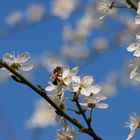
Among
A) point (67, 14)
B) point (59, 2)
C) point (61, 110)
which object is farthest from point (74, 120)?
point (59, 2)

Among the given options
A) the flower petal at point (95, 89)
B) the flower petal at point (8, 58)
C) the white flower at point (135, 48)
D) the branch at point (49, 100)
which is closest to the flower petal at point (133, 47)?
the white flower at point (135, 48)

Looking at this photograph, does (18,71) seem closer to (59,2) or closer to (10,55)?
(10,55)

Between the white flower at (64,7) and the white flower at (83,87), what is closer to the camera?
the white flower at (83,87)

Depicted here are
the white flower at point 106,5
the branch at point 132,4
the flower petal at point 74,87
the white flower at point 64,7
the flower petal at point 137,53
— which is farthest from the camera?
the white flower at point 64,7

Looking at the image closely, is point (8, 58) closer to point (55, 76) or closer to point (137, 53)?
point (55, 76)

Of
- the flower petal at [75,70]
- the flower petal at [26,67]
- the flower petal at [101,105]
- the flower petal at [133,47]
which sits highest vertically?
the flower petal at [133,47]

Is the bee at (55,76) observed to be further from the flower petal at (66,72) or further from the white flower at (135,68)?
the white flower at (135,68)

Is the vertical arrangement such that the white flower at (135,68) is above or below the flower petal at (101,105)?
above
